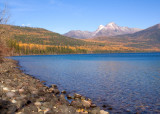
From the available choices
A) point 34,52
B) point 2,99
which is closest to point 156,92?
point 2,99

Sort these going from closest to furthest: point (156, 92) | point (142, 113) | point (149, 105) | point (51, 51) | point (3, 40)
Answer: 1. point (142, 113)
2. point (149, 105)
3. point (156, 92)
4. point (3, 40)
5. point (51, 51)

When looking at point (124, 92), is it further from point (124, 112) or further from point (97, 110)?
point (97, 110)

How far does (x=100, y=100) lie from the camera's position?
16.8m

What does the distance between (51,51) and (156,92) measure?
17669cm

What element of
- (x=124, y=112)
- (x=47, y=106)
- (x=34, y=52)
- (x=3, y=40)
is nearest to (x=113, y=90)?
(x=124, y=112)

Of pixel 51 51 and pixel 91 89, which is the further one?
pixel 51 51

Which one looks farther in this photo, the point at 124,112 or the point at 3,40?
the point at 3,40

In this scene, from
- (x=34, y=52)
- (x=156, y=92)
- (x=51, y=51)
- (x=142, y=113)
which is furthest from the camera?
(x=51, y=51)

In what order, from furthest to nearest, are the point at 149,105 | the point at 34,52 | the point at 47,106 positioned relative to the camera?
the point at 34,52 → the point at 149,105 → the point at 47,106

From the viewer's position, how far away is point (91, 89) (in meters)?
21.6

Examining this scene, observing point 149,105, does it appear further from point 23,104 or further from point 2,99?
point 2,99

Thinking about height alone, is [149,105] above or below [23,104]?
below

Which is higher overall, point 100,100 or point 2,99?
point 2,99

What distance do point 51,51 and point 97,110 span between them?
183m
